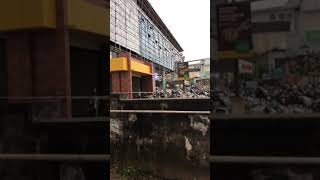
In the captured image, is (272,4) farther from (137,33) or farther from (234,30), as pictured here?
(137,33)

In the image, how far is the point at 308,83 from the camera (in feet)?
9.32

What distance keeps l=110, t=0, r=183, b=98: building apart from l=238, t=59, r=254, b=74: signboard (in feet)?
42.6

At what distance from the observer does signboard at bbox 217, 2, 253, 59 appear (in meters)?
2.89

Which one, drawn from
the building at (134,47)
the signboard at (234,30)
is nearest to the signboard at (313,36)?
the signboard at (234,30)

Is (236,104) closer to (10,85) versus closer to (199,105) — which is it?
(10,85)

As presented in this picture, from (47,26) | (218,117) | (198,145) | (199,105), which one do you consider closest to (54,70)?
(47,26)

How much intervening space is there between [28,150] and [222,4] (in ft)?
5.44

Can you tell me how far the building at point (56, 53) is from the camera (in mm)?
3166

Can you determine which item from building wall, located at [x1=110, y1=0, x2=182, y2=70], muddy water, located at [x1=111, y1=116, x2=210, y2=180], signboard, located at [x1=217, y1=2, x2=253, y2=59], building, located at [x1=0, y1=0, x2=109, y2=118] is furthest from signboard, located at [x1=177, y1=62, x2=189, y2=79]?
signboard, located at [x1=217, y1=2, x2=253, y2=59]

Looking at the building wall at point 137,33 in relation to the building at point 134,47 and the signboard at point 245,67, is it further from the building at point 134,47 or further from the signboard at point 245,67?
the signboard at point 245,67

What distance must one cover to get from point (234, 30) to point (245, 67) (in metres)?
0.23

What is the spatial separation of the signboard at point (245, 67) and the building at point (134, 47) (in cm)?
1298

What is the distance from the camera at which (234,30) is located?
9.52 feet

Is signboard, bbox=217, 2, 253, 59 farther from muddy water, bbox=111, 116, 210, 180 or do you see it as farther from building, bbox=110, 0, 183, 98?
building, bbox=110, 0, 183, 98
